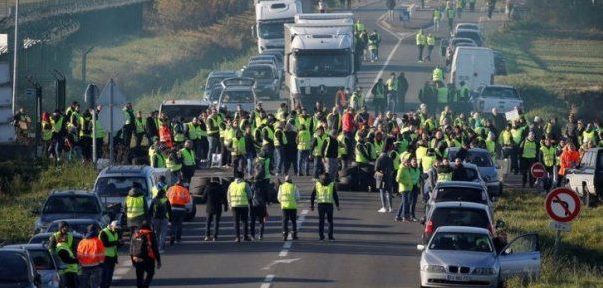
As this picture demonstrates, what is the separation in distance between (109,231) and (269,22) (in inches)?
2076

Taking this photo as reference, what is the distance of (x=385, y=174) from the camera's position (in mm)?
36969

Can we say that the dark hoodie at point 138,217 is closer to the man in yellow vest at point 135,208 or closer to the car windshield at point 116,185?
the man in yellow vest at point 135,208

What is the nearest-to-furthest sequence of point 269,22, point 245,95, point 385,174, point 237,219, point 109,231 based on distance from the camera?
point 109,231
point 237,219
point 385,174
point 245,95
point 269,22

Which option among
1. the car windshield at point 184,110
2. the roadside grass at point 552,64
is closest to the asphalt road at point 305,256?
the car windshield at point 184,110

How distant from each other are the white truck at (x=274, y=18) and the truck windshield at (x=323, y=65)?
17.5 m

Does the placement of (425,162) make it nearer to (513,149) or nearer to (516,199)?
(516,199)

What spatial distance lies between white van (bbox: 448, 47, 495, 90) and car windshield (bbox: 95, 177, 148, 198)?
115 ft

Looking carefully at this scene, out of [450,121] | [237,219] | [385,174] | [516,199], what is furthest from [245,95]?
[237,219]

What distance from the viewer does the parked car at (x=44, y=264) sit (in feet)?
79.2

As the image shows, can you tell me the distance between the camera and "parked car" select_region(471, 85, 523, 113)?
60881mm

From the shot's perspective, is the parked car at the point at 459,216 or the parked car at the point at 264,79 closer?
the parked car at the point at 459,216

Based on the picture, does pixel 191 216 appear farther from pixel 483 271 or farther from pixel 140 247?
pixel 483 271

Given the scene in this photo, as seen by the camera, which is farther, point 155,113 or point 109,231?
point 155,113

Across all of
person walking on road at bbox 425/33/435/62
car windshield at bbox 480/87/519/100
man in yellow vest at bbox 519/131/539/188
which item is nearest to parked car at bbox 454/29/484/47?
person walking on road at bbox 425/33/435/62
